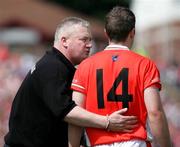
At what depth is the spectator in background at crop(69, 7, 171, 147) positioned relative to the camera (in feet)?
29.7

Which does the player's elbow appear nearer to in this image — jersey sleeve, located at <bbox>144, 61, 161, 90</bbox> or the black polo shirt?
jersey sleeve, located at <bbox>144, 61, 161, 90</bbox>

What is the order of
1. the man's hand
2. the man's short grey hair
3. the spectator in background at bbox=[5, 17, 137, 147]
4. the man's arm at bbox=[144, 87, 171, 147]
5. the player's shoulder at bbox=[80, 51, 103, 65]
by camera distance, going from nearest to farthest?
the man's arm at bbox=[144, 87, 171, 147] < the man's hand < the player's shoulder at bbox=[80, 51, 103, 65] < the spectator in background at bbox=[5, 17, 137, 147] < the man's short grey hair

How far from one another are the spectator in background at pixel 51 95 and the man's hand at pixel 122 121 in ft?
1.14

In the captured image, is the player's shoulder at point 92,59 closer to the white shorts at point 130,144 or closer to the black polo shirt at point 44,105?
the black polo shirt at point 44,105

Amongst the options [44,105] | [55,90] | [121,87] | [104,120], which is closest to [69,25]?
[55,90]

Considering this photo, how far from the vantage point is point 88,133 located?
367 inches

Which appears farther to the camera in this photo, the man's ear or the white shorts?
the man's ear

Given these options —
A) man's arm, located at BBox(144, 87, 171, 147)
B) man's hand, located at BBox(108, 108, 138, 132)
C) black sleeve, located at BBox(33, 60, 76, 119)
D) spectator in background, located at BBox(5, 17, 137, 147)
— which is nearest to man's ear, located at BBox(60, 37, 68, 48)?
spectator in background, located at BBox(5, 17, 137, 147)

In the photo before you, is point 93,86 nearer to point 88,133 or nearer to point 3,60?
point 88,133

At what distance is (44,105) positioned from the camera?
9477 mm

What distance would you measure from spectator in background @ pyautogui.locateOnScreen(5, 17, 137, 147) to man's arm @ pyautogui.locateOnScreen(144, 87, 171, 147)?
2.23 feet

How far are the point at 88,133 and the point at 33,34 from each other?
43.0 metres

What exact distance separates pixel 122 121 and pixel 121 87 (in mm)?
284

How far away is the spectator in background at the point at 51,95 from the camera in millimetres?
9352
